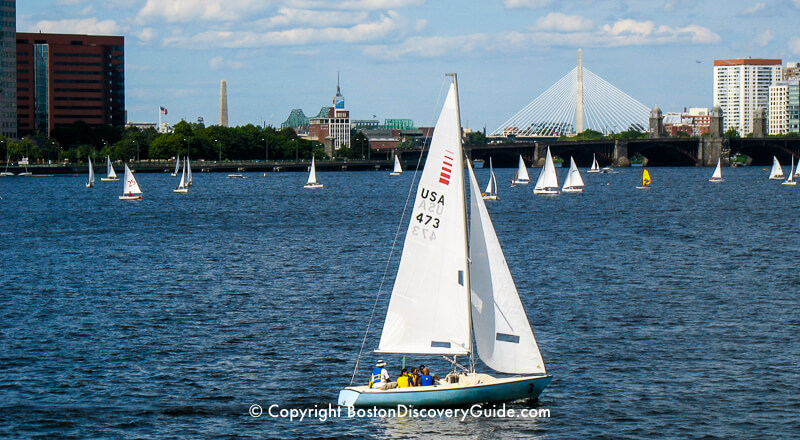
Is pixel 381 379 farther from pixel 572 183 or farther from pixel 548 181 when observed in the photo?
pixel 572 183

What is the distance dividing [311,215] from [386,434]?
84.3 metres

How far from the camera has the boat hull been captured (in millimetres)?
30406

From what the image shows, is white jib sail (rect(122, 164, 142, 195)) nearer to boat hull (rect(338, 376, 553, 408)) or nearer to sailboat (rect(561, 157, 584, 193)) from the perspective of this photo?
sailboat (rect(561, 157, 584, 193))

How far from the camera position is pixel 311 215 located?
113312mm

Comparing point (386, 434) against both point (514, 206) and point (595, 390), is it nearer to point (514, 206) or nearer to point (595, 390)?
point (595, 390)

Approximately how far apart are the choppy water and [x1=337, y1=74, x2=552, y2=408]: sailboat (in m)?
0.86

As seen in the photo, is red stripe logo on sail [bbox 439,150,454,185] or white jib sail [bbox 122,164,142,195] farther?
white jib sail [bbox 122,164,142,195]

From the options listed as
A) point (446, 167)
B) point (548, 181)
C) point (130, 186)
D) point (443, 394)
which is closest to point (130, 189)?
point (130, 186)

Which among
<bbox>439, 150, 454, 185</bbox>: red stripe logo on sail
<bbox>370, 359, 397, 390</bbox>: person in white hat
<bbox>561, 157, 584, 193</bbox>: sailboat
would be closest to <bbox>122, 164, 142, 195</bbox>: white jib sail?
<bbox>561, 157, 584, 193</bbox>: sailboat

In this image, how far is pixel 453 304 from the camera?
3116 centimetres

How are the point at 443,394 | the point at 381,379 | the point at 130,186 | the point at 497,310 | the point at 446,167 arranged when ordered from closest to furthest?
the point at 446,167 → the point at 443,394 → the point at 381,379 → the point at 497,310 → the point at 130,186

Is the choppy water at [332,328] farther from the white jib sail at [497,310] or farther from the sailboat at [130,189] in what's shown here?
the sailboat at [130,189]

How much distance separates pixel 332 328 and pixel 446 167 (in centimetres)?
1589

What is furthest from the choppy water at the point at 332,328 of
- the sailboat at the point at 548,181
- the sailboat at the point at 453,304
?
the sailboat at the point at 548,181
